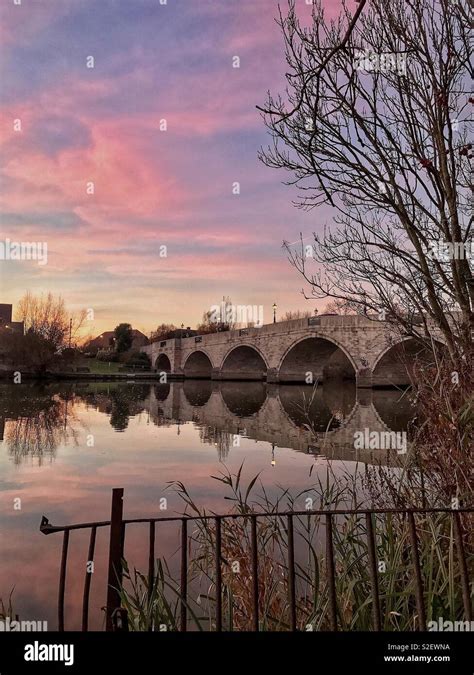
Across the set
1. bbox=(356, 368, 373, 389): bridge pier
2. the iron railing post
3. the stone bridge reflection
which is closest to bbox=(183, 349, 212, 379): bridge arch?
bbox=(356, 368, 373, 389): bridge pier

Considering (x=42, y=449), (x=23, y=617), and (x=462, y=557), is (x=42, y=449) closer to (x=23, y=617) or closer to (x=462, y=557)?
(x=23, y=617)

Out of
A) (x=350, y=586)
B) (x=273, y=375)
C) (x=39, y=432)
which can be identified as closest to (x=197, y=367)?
(x=273, y=375)

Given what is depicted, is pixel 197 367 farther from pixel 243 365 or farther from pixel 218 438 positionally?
pixel 218 438

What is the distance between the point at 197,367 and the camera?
185 feet

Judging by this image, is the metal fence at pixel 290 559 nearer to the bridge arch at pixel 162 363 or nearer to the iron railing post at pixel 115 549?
the iron railing post at pixel 115 549

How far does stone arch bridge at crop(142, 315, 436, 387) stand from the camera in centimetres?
2800

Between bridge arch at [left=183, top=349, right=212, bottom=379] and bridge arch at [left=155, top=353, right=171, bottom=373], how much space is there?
668 cm

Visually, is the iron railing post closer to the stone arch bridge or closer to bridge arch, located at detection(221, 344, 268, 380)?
the stone arch bridge

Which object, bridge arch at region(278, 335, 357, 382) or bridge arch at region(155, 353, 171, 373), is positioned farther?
bridge arch at region(155, 353, 171, 373)

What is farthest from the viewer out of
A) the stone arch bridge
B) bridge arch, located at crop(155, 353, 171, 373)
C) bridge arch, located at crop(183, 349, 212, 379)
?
bridge arch, located at crop(155, 353, 171, 373)

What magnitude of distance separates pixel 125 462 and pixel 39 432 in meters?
4.54

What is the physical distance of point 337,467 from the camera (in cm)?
902

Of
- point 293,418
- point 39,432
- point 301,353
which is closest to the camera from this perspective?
point 39,432
